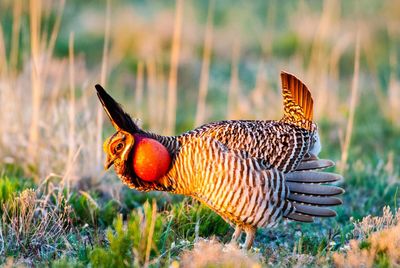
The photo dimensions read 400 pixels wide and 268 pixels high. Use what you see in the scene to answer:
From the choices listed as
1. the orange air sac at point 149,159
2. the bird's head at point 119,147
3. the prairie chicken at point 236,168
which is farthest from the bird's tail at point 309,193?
the bird's head at point 119,147

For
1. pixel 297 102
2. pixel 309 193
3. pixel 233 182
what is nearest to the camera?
pixel 233 182

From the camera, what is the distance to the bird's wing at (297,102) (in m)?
5.39

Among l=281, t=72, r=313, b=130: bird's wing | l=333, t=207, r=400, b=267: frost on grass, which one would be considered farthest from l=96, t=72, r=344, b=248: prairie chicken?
l=333, t=207, r=400, b=267: frost on grass

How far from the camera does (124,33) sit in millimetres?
12180

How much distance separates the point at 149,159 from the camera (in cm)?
486

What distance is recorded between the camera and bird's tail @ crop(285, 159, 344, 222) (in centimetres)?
500

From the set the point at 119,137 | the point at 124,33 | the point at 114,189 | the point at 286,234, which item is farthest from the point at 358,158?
the point at 124,33

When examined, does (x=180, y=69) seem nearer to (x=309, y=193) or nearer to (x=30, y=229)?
(x=309, y=193)

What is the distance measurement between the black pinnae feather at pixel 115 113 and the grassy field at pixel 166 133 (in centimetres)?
59

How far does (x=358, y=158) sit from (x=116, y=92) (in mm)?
3975

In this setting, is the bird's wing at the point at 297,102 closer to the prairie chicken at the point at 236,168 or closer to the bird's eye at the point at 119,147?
the prairie chicken at the point at 236,168

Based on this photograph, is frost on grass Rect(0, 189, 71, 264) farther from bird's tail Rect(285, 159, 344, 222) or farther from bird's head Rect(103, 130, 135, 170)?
bird's tail Rect(285, 159, 344, 222)

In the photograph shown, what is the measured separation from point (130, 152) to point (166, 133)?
9.69ft

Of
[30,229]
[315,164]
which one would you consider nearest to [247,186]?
[315,164]
